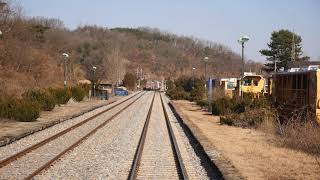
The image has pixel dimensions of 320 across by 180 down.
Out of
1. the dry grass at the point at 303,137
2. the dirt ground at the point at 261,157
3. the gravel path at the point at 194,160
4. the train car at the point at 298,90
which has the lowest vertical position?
the gravel path at the point at 194,160

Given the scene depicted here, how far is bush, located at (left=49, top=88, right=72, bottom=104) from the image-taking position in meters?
44.8

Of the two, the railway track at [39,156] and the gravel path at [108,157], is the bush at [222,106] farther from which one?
the railway track at [39,156]

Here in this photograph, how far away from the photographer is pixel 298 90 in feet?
77.4

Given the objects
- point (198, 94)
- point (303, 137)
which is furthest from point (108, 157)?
point (198, 94)

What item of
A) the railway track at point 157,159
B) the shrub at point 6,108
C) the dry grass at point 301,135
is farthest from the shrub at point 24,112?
the dry grass at point 301,135

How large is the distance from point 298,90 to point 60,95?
89.7ft

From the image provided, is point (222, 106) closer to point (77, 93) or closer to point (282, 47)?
point (77, 93)

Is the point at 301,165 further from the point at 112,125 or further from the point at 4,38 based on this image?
the point at 4,38

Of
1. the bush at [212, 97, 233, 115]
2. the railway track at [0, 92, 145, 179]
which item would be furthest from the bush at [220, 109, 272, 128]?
the railway track at [0, 92, 145, 179]

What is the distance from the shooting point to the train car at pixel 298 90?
20845 mm

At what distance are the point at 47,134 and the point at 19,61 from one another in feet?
Result: 129

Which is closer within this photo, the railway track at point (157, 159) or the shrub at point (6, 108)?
the railway track at point (157, 159)

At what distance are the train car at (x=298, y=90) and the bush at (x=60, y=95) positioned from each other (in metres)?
21.2

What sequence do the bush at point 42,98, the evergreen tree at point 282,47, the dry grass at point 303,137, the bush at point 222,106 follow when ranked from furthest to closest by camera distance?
the evergreen tree at point 282,47, the bush at point 42,98, the bush at point 222,106, the dry grass at point 303,137
